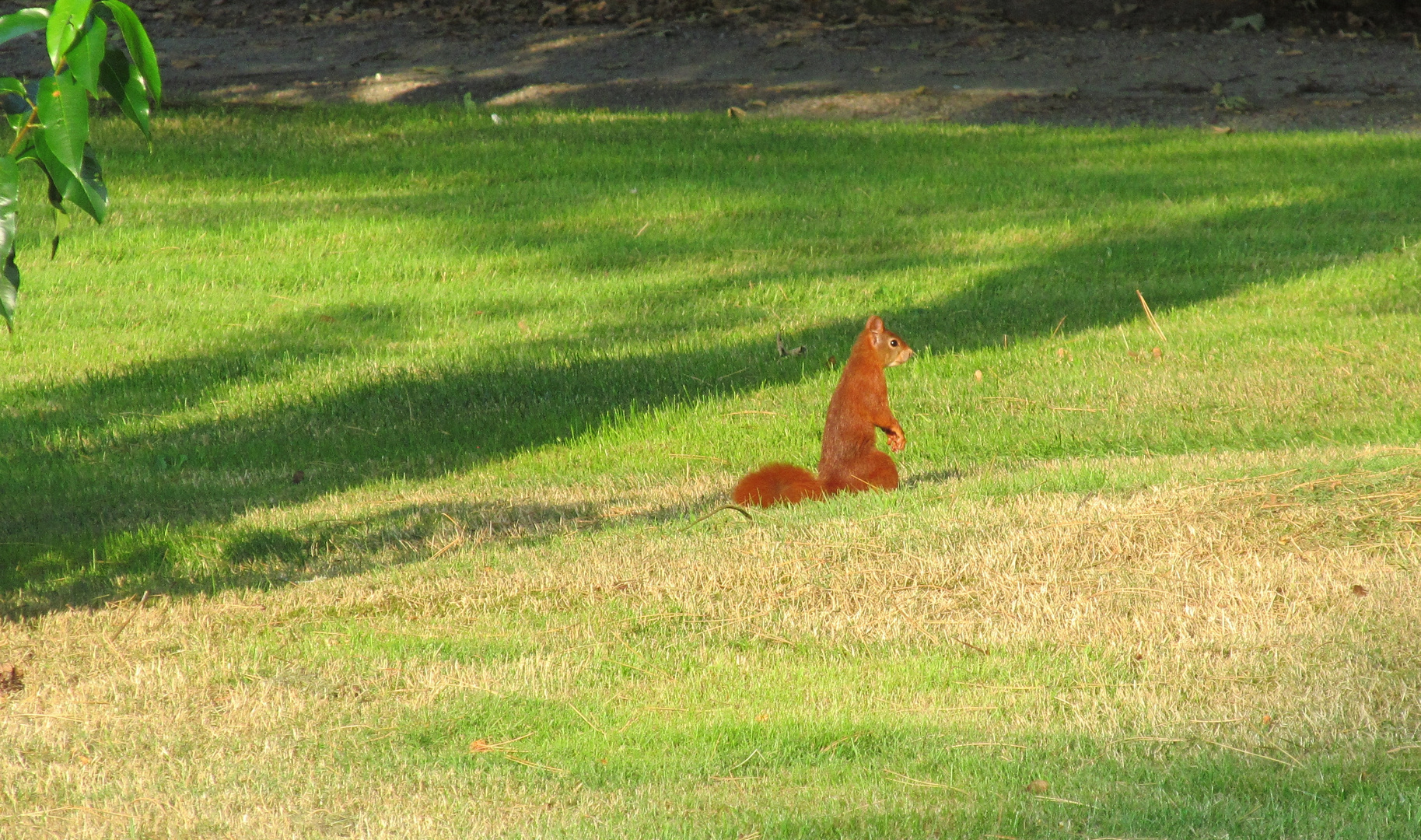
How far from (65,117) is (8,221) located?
1.32ft

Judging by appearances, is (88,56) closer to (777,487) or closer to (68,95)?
(68,95)

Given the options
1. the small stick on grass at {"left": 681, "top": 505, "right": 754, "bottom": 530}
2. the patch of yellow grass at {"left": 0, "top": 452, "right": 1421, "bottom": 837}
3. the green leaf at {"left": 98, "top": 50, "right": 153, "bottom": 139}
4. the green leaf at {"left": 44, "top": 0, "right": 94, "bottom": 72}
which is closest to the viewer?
the green leaf at {"left": 44, "top": 0, "right": 94, "bottom": 72}

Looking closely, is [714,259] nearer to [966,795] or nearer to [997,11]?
[966,795]

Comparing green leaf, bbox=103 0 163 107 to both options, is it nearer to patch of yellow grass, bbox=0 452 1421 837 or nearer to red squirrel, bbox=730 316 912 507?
patch of yellow grass, bbox=0 452 1421 837

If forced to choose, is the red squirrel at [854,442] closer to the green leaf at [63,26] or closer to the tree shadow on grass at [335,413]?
the tree shadow on grass at [335,413]

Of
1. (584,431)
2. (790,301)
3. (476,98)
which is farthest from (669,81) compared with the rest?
(584,431)

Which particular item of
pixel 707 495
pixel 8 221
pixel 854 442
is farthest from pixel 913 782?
pixel 707 495

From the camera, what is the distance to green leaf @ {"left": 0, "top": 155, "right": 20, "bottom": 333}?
3.70 m

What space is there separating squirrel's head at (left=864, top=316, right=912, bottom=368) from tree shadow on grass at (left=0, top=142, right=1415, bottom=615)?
1178 mm

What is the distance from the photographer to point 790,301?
10555mm

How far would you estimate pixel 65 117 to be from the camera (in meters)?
3.51

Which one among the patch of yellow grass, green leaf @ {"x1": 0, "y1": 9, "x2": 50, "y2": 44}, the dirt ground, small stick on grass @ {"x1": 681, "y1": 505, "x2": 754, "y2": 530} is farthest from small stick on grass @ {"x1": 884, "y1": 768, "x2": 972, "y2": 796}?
the dirt ground

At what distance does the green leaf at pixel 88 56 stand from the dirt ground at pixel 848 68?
13.4 meters

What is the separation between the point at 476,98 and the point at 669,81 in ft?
7.70
